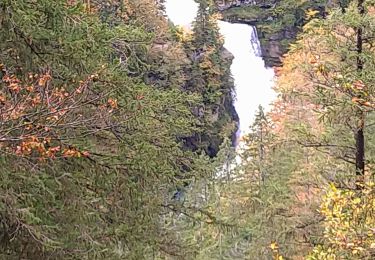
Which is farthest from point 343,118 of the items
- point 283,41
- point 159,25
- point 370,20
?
point 283,41

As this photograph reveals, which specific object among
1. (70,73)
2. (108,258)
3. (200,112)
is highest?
(70,73)

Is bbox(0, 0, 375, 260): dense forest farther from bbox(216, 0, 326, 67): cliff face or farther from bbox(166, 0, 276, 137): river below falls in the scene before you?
bbox(216, 0, 326, 67): cliff face

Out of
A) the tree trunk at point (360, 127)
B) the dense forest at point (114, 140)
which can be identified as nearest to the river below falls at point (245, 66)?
the dense forest at point (114, 140)

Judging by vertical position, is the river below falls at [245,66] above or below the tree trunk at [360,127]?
below

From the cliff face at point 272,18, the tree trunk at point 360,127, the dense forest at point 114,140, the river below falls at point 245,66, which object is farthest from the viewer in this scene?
the cliff face at point 272,18

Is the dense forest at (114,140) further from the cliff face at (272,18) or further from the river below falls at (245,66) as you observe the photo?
the cliff face at (272,18)

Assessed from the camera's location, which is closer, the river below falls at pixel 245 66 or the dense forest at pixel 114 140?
the dense forest at pixel 114 140

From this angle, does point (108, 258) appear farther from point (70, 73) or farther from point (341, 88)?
point (341, 88)
